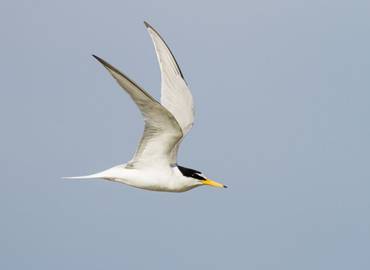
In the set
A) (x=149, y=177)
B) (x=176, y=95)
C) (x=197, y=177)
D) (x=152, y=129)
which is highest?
(x=176, y=95)

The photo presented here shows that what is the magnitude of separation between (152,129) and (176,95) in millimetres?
2625

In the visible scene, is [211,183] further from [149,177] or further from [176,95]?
[176,95]

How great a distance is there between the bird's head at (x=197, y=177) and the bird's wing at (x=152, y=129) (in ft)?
0.96

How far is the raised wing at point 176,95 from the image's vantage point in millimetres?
16688

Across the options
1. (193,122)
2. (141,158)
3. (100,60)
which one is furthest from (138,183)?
(100,60)

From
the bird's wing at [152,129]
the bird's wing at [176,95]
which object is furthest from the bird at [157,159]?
the bird's wing at [176,95]

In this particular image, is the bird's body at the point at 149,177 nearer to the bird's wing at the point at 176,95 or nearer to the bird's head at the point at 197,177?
the bird's head at the point at 197,177

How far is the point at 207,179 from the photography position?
1544cm

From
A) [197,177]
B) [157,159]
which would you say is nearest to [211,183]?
[197,177]

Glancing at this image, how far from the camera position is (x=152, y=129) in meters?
14.3

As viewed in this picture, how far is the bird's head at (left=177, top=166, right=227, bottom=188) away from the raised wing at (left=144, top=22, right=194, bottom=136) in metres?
1.52

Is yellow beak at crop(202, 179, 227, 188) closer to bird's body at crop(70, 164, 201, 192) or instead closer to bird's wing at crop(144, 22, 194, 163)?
bird's body at crop(70, 164, 201, 192)

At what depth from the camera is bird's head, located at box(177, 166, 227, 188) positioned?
15180mm

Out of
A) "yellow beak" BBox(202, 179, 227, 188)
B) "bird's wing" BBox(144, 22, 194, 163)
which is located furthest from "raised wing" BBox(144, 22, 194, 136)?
"yellow beak" BBox(202, 179, 227, 188)
